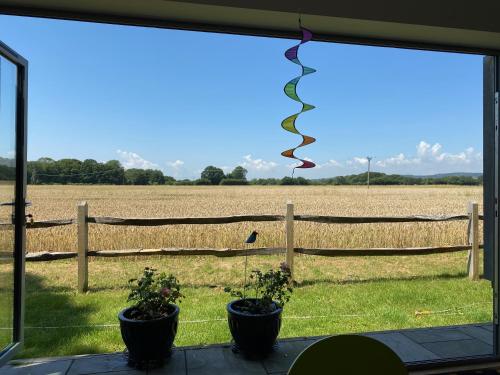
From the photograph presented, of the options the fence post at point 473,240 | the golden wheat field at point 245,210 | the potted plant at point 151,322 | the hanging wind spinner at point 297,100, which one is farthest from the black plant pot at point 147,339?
the fence post at point 473,240

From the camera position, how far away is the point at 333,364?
0.79 meters

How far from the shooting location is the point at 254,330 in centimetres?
226

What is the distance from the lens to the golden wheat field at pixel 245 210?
3.54 metres

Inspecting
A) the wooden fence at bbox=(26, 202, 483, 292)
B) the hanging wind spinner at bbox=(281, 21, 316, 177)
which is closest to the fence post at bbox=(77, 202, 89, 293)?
the wooden fence at bbox=(26, 202, 483, 292)

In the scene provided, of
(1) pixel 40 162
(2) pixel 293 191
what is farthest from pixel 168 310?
(2) pixel 293 191

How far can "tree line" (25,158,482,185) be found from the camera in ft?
10.2

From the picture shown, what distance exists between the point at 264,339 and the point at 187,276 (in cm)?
158

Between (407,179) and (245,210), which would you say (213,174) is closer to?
(245,210)

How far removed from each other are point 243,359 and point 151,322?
2.00ft

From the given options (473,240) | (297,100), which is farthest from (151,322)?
(473,240)

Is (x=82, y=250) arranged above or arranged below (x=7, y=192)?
below

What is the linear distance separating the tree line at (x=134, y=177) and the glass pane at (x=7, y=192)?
812 millimetres

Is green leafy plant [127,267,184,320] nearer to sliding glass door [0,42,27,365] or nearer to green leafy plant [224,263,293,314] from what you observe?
green leafy plant [224,263,293,314]

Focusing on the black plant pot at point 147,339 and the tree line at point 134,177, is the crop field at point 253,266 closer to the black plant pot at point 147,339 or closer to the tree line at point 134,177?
the tree line at point 134,177
